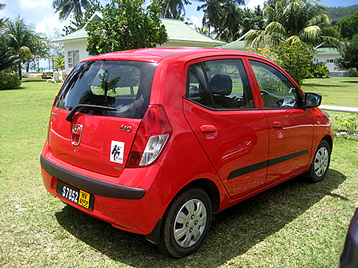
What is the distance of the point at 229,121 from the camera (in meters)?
3.25

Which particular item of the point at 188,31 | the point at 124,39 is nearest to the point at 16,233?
the point at 124,39

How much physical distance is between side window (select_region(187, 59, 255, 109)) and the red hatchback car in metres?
0.01

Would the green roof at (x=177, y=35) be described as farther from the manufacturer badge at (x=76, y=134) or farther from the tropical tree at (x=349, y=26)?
the tropical tree at (x=349, y=26)

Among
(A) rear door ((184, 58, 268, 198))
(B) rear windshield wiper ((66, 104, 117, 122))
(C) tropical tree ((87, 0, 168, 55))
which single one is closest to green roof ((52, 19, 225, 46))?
(C) tropical tree ((87, 0, 168, 55))

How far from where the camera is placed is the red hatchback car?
2.71 metres

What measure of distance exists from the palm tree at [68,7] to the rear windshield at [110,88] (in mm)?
50870

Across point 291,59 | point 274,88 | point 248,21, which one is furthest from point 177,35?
point 248,21

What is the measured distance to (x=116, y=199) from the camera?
107 inches

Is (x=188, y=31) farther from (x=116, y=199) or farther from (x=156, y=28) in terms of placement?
(x=116, y=199)

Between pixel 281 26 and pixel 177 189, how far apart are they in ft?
90.1

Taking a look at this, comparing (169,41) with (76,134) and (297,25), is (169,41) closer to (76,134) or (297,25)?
(297,25)

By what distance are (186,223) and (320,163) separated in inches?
108

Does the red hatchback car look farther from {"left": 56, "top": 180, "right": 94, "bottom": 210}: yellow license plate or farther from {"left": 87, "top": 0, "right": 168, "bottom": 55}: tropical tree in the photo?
{"left": 87, "top": 0, "right": 168, "bottom": 55}: tropical tree

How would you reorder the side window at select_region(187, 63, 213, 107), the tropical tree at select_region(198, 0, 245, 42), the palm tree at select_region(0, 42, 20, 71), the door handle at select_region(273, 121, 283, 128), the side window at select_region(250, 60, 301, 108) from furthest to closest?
the tropical tree at select_region(198, 0, 245, 42) < the palm tree at select_region(0, 42, 20, 71) < the side window at select_region(250, 60, 301, 108) < the door handle at select_region(273, 121, 283, 128) < the side window at select_region(187, 63, 213, 107)
